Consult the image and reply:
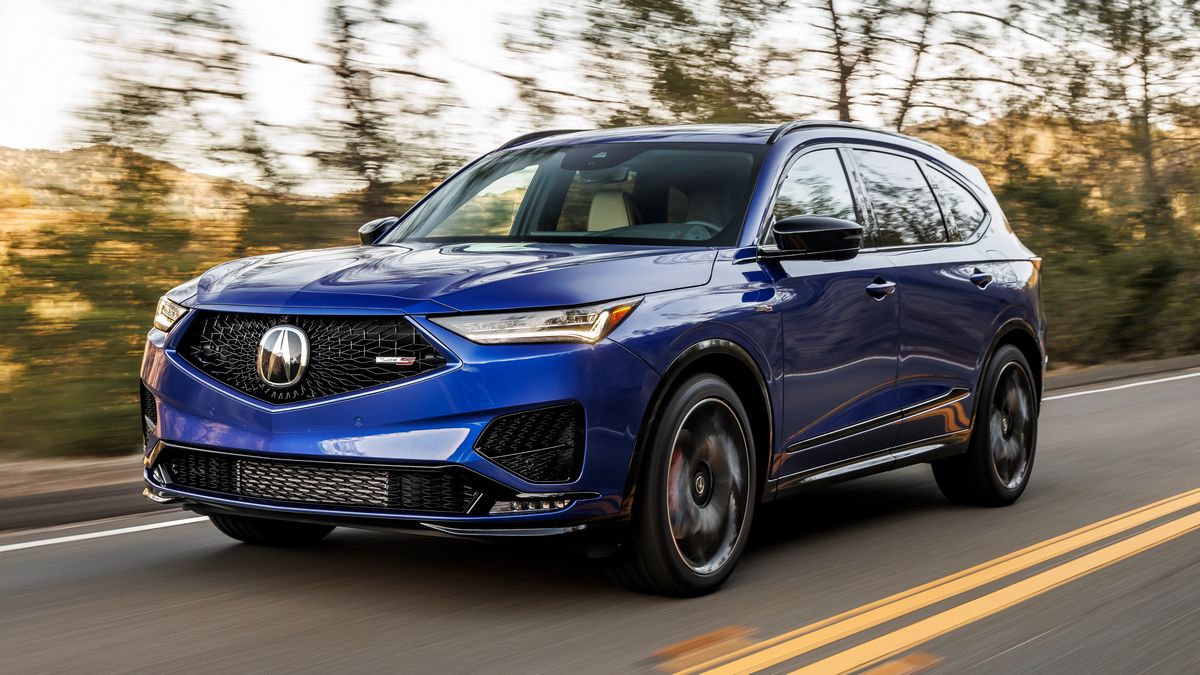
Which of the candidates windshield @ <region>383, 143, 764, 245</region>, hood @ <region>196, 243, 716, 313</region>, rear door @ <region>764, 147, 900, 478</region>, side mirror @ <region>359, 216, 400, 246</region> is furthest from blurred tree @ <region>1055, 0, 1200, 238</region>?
hood @ <region>196, 243, 716, 313</region>

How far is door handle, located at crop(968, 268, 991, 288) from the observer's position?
23.0ft

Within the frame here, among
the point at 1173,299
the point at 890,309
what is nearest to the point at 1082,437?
the point at 890,309

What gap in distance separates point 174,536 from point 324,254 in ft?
5.57

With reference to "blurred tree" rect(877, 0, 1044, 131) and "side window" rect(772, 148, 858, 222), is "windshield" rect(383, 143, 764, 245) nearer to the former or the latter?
"side window" rect(772, 148, 858, 222)

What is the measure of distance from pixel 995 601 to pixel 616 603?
136 cm

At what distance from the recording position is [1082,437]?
33.3 feet

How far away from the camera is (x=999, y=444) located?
7379 millimetres

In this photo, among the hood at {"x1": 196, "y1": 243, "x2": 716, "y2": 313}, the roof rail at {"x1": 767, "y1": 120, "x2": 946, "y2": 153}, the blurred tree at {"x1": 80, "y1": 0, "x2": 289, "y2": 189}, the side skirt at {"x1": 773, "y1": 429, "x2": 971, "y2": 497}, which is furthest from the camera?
the blurred tree at {"x1": 80, "y1": 0, "x2": 289, "y2": 189}

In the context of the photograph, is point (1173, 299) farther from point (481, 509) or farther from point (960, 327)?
point (481, 509)

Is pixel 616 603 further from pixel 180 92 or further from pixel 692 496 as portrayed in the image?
pixel 180 92

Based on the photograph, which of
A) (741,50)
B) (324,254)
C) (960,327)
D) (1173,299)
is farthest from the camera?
(1173,299)

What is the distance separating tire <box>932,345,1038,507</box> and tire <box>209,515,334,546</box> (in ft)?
10.7

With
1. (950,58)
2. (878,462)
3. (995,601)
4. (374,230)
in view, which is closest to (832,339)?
(878,462)

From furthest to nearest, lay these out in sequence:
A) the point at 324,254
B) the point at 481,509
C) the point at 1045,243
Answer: the point at 1045,243 < the point at 324,254 < the point at 481,509
